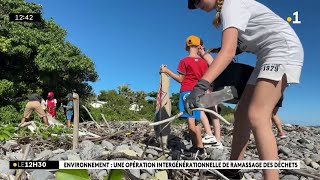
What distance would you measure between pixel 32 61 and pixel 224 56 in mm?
17796

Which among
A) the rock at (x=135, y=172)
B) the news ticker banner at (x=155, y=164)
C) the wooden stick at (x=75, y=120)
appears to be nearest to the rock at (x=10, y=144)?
the wooden stick at (x=75, y=120)

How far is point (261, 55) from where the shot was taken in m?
3.06

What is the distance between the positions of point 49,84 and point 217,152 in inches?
646

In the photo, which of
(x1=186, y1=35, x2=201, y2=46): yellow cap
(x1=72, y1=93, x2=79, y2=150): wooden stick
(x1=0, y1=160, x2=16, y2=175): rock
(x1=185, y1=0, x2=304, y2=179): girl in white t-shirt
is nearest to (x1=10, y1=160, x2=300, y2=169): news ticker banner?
(x1=185, y1=0, x2=304, y2=179): girl in white t-shirt

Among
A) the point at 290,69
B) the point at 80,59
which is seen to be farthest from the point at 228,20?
the point at 80,59

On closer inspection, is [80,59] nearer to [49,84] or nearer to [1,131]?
[49,84]

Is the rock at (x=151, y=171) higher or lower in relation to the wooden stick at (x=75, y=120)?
lower

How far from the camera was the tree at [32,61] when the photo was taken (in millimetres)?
18219

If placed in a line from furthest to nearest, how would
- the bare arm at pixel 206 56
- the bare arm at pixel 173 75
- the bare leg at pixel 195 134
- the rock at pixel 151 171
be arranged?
the bare leg at pixel 195 134 < the bare arm at pixel 173 75 < the bare arm at pixel 206 56 < the rock at pixel 151 171

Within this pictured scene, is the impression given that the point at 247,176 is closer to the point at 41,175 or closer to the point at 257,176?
the point at 257,176

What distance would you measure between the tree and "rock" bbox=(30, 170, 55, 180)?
15.2 metres

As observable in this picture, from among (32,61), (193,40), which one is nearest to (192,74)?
(193,40)

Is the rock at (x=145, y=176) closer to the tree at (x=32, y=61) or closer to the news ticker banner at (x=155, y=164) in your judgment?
the news ticker banner at (x=155, y=164)

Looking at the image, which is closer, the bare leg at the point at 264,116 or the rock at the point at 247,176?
the bare leg at the point at 264,116
